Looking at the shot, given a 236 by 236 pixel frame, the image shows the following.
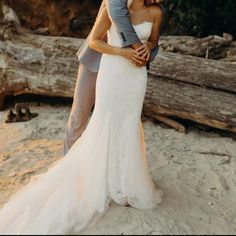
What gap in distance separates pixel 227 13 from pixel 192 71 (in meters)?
2.39

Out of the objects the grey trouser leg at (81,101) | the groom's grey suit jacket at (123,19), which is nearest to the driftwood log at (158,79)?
the grey trouser leg at (81,101)

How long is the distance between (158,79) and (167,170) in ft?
4.58

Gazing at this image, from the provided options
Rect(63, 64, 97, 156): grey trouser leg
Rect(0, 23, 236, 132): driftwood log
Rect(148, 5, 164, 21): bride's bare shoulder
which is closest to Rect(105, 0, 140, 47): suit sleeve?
Rect(148, 5, 164, 21): bride's bare shoulder

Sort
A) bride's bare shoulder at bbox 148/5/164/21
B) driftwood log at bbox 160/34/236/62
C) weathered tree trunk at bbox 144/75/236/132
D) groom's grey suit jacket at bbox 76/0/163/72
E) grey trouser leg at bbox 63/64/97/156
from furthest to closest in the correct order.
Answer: driftwood log at bbox 160/34/236/62
weathered tree trunk at bbox 144/75/236/132
grey trouser leg at bbox 63/64/97/156
bride's bare shoulder at bbox 148/5/164/21
groom's grey suit jacket at bbox 76/0/163/72

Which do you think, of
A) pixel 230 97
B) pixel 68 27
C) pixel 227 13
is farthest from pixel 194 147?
pixel 68 27

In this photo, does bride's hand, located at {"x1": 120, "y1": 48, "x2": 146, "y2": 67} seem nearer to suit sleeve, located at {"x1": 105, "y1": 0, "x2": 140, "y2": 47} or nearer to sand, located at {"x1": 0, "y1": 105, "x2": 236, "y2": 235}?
suit sleeve, located at {"x1": 105, "y1": 0, "x2": 140, "y2": 47}

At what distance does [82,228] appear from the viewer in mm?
3443

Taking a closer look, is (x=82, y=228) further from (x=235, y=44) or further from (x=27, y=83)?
(x=235, y=44)

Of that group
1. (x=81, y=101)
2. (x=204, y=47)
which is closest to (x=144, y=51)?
(x=81, y=101)

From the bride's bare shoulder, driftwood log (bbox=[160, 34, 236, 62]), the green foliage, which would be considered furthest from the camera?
the green foliage

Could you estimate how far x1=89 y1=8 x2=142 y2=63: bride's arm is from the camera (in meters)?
3.64

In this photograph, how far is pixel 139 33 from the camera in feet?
12.0

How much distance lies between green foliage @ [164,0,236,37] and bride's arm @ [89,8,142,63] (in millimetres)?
4373

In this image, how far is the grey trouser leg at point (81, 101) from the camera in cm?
433
